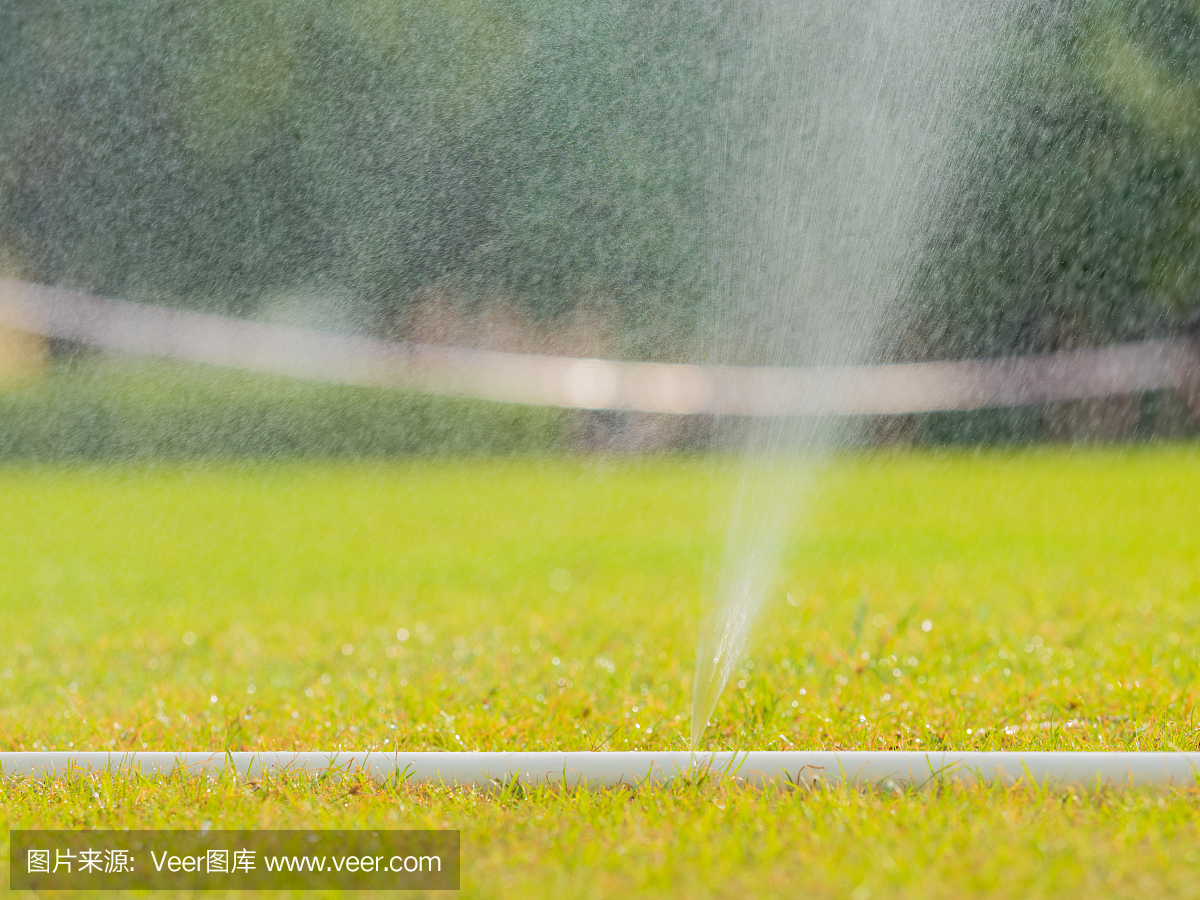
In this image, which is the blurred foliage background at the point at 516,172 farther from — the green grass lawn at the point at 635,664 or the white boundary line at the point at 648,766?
the white boundary line at the point at 648,766

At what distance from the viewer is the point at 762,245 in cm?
873

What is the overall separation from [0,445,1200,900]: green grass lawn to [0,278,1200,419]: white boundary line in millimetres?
3260

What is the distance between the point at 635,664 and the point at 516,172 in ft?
A: 27.5

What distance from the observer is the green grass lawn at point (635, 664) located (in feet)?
5.74

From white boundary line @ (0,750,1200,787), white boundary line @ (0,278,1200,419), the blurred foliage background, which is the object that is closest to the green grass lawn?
white boundary line @ (0,750,1200,787)

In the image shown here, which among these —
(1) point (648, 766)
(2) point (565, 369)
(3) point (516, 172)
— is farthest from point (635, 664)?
(2) point (565, 369)

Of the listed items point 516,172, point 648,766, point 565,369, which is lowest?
point 565,369

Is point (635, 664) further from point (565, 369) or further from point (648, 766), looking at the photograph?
point (565, 369)

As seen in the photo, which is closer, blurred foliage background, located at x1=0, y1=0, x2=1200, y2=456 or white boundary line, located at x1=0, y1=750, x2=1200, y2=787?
white boundary line, located at x1=0, y1=750, x2=1200, y2=787

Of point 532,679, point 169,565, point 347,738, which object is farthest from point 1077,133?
point 347,738

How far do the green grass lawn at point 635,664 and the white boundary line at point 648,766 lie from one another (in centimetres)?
4

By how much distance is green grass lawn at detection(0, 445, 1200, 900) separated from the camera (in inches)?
68.9

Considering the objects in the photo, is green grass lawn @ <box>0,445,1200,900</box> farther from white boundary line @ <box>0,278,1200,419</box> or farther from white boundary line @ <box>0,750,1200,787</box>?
white boundary line @ <box>0,278,1200,419</box>

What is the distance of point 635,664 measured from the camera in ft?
10.3
